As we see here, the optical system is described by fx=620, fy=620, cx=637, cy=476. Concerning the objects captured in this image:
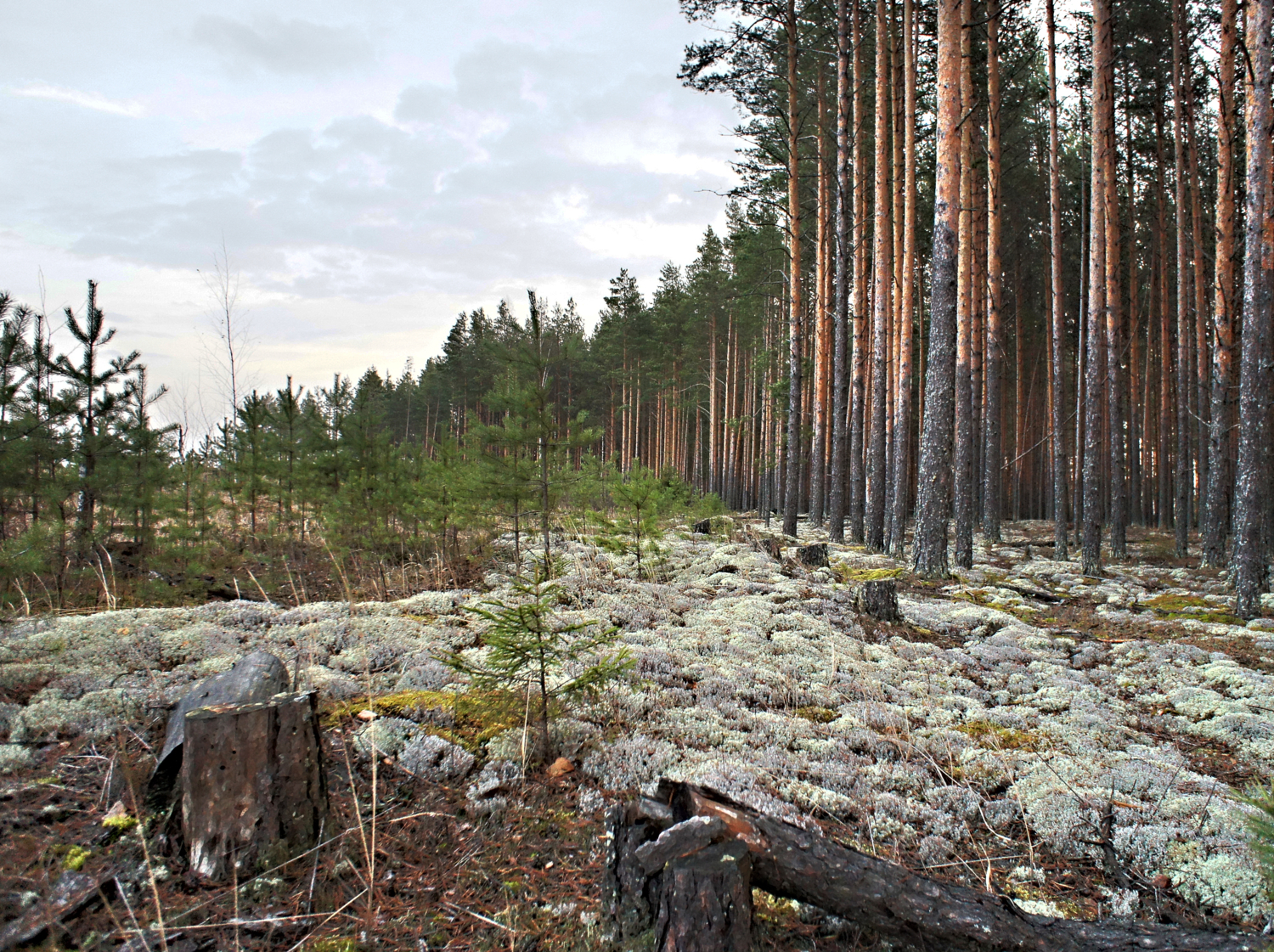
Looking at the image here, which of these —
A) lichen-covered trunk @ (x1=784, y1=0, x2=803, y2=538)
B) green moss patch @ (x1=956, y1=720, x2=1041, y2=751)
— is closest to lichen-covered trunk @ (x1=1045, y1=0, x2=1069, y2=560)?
lichen-covered trunk @ (x1=784, y1=0, x2=803, y2=538)

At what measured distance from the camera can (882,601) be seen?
22.0 ft

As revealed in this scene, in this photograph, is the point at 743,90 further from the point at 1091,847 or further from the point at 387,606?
the point at 1091,847

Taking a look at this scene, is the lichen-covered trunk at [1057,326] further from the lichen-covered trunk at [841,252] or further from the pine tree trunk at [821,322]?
the pine tree trunk at [821,322]

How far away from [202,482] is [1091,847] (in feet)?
37.6

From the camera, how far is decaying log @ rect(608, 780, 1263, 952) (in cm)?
189

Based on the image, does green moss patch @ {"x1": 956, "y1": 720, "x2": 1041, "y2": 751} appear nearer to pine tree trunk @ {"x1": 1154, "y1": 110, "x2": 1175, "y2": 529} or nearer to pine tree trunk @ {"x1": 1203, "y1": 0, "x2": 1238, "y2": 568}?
pine tree trunk @ {"x1": 1203, "y1": 0, "x2": 1238, "y2": 568}

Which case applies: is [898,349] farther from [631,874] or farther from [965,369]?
[631,874]

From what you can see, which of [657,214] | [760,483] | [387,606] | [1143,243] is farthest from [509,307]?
[387,606]

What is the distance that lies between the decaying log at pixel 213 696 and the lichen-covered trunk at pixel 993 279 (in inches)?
535

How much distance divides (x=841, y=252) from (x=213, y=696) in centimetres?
1375

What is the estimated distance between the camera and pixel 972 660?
18.4 feet

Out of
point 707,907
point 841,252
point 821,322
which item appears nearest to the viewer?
point 707,907

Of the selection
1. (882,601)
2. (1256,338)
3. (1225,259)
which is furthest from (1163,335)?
(882,601)

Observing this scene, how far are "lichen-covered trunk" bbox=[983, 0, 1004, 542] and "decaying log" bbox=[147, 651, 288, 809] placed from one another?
13585mm
